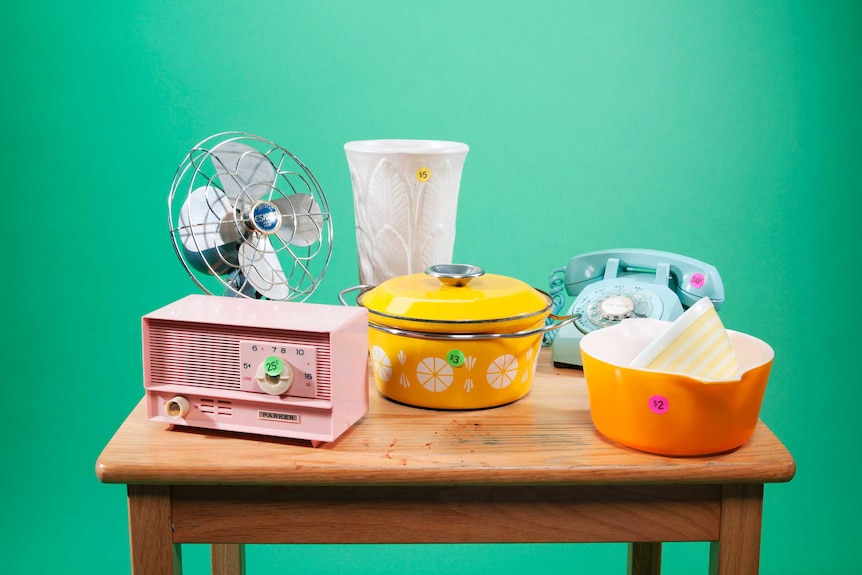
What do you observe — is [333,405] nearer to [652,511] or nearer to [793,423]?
[652,511]

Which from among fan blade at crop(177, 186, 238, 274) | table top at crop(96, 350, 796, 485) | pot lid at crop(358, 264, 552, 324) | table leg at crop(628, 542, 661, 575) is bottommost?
table leg at crop(628, 542, 661, 575)

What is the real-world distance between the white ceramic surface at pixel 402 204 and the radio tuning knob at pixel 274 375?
0.48 meters

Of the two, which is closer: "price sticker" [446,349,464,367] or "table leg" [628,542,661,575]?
"price sticker" [446,349,464,367]

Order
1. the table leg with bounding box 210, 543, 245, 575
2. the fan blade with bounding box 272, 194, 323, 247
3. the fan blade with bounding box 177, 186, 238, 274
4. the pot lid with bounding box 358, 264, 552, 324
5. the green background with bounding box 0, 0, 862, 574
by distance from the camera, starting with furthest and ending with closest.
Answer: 1. the green background with bounding box 0, 0, 862, 574
2. the table leg with bounding box 210, 543, 245, 575
3. the fan blade with bounding box 272, 194, 323, 247
4. the fan blade with bounding box 177, 186, 238, 274
5. the pot lid with bounding box 358, 264, 552, 324

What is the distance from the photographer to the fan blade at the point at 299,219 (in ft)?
4.91

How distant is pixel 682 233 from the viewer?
2.30 m

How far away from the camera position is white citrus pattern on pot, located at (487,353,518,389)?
1.29 meters

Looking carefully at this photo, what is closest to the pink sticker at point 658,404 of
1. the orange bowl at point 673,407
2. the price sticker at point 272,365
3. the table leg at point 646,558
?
the orange bowl at point 673,407

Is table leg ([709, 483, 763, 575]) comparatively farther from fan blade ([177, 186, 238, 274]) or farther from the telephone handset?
fan blade ([177, 186, 238, 274])

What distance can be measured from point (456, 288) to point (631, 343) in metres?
0.26

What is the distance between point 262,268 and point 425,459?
0.48 meters

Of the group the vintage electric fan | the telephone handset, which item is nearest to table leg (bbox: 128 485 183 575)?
the vintage electric fan

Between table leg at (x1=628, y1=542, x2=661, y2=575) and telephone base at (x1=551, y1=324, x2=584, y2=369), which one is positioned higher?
telephone base at (x1=551, y1=324, x2=584, y2=369)

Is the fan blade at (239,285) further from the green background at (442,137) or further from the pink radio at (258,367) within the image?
the green background at (442,137)
